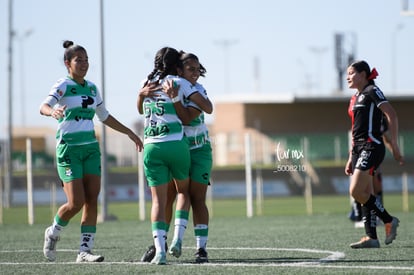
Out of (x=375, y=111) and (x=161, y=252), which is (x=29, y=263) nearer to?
(x=161, y=252)

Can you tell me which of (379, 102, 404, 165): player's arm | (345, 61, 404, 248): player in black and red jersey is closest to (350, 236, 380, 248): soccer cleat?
(345, 61, 404, 248): player in black and red jersey

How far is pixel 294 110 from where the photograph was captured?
64250mm

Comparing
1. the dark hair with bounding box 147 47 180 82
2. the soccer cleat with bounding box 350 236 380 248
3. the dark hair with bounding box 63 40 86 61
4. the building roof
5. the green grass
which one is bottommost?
the green grass

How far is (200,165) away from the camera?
31.6ft

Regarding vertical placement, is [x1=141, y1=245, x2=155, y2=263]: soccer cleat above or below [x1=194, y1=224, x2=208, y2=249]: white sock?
below

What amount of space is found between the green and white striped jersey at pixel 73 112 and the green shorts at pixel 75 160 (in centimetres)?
6

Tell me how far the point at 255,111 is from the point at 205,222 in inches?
2187

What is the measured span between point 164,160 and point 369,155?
9.81ft

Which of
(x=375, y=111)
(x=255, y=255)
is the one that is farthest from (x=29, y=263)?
(x=375, y=111)

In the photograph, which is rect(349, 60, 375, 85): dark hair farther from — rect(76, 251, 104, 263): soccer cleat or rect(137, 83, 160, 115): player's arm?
rect(76, 251, 104, 263): soccer cleat

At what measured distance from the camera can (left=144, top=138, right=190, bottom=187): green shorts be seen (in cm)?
917

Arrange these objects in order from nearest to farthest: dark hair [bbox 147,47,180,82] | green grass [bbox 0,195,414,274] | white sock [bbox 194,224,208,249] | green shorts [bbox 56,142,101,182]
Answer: green grass [bbox 0,195,414,274] < dark hair [bbox 147,47,180,82] < white sock [bbox 194,224,208,249] < green shorts [bbox 56,142,101,182]

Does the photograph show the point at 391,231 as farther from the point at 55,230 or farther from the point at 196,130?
the point at 55,230

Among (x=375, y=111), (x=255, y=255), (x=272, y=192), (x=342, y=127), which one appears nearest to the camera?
(x=255, y=255)
